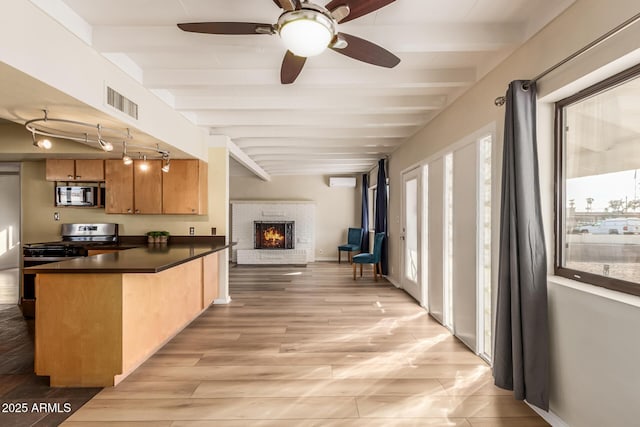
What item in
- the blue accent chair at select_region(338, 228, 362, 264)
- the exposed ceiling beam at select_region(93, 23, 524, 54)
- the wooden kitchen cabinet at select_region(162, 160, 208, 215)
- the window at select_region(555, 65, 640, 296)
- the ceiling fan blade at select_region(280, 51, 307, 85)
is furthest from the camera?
the blue accent chair at select_region(338, 228, 362, 264)

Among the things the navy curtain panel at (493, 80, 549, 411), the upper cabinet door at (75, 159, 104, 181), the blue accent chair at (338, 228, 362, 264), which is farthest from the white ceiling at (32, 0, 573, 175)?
the blue accent chair at (338, 228, 362, 264)

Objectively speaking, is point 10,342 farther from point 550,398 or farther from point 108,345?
point 550,398

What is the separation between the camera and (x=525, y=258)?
7.00 feet

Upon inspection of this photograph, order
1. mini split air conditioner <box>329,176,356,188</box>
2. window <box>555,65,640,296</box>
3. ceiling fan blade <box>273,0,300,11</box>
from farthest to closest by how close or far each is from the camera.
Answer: mini split air conditioner <box>329,176,356,188</box> → window <box>555,65,640,296</box> → ceiling fan blade <box>273,0,300,11</box>

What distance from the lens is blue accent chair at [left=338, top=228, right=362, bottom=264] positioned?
27.7 feet

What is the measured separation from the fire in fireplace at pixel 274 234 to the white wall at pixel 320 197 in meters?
0.76

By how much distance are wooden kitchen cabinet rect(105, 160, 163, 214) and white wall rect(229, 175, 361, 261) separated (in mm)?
4787

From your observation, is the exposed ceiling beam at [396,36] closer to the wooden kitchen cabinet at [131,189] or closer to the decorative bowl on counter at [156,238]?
the wooden kitchen cabinet at [131,189]

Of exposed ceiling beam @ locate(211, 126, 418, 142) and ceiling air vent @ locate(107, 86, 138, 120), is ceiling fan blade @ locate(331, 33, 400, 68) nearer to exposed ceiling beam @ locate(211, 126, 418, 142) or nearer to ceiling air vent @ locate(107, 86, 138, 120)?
ceiling air vent @ locate(107, 86, 138, 120)

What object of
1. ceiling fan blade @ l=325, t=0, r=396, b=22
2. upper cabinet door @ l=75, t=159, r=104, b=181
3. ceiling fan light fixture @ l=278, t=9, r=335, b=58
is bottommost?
upper cabinet door @ l=75, t=159, r=104, b=181

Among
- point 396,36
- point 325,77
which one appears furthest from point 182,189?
point 396,36

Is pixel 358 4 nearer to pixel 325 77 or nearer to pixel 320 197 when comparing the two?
pixel 325 77

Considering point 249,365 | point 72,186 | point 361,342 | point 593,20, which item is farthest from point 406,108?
point 72,186

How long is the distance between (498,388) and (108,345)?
282 cm
